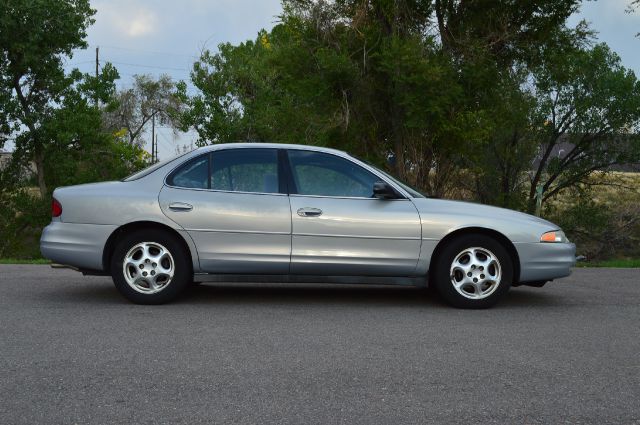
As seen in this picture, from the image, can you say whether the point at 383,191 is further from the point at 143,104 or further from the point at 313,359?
the point at 143,104

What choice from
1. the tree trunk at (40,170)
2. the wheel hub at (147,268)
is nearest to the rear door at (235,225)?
the wheel hub at (147,268)

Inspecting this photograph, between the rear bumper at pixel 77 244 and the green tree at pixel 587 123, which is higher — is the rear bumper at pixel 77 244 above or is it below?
below

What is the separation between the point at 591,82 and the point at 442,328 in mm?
25182

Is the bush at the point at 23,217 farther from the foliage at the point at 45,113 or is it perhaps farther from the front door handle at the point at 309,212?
the front door handle at the point at 309,212

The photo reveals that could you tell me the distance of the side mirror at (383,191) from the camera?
290 inches

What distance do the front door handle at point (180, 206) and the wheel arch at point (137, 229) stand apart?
0.19 m

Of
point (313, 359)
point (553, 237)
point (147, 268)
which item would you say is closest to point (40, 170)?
point (147, 268)

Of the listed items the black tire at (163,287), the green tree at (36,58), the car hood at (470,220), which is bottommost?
the black tire at (163,287)

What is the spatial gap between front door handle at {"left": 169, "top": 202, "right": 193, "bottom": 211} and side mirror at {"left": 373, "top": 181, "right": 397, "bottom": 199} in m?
1.79

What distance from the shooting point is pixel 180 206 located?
293 inches

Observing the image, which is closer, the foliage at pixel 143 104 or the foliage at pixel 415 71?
the foliage at pixel 415 71

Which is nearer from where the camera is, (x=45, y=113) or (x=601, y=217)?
(x=601, y=217)

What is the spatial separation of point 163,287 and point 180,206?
2.60ft

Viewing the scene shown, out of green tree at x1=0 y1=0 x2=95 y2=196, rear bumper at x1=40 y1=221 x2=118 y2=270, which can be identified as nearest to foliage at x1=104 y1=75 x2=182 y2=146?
green tree at x1=0 y1=0 x2=95 y2=196
